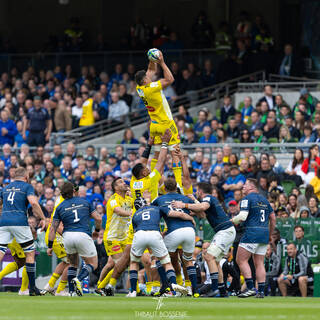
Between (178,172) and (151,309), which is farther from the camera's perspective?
(178,172)

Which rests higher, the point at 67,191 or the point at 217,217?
the point at 67,191

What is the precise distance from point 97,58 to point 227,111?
7.73 m

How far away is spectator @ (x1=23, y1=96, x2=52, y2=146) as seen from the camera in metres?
28.5

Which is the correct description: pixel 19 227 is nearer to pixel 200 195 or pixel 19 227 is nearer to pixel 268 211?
pixel 200 195

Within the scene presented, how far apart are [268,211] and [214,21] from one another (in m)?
16.4

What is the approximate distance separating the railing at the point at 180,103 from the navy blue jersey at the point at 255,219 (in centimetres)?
1174

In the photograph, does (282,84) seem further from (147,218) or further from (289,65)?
(147,218)

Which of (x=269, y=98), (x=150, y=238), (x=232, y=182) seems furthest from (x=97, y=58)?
(x=150, y=238)

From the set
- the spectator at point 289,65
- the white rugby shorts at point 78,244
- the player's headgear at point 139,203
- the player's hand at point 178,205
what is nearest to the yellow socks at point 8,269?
the white rugby shorts at point 78,244

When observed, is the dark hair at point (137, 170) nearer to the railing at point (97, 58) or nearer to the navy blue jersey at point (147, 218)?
the navy blue jersey at point (147, 218)

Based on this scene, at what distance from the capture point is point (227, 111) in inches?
1067

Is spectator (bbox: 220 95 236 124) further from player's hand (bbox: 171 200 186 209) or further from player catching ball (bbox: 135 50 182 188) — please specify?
player's hand (bbox: 171 200 186 209)

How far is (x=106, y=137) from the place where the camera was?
96.3ft

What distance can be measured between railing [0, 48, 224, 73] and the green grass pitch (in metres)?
16.1
